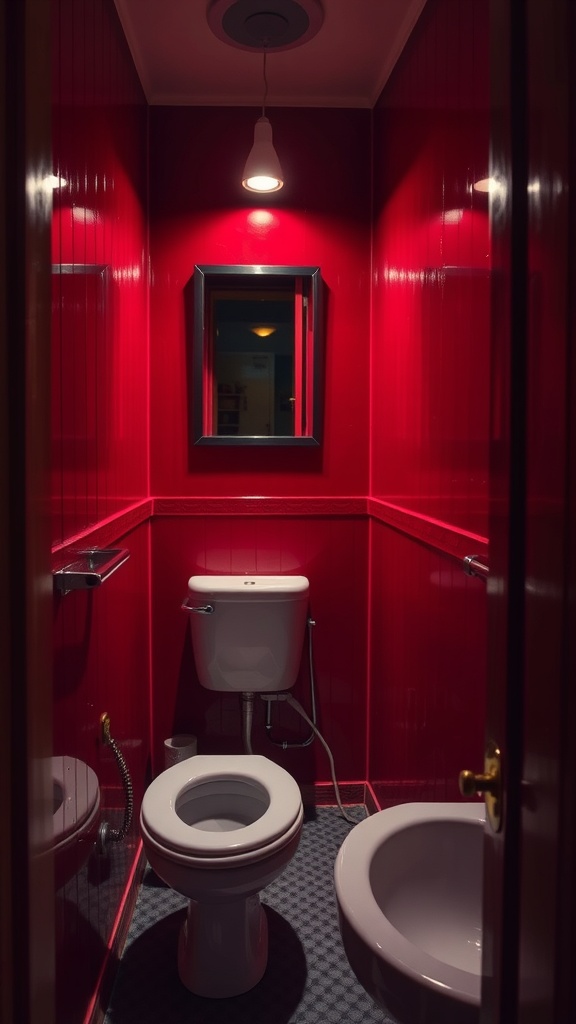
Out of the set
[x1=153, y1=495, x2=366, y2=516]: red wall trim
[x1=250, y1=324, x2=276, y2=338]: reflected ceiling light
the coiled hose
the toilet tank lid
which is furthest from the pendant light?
the coiled hose

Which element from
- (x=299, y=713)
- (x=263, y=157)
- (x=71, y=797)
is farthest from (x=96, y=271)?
(x=299, y=713)

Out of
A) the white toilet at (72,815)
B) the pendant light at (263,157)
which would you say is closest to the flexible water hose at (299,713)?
the white toilet at (72,815)

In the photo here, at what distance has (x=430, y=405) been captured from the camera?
5.68ft

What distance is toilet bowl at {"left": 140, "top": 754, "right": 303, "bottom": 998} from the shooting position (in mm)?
1478

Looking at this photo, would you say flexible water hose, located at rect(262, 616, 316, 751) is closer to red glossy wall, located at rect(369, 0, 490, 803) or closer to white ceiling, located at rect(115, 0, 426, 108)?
red glossy wall, located at rect(369, 0, 490, 803)

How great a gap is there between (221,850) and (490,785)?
1004 millimetres

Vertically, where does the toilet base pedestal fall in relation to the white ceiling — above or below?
below

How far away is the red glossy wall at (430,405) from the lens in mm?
1373

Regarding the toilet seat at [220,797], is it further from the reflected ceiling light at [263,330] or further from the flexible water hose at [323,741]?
the reflected ceiling light at [263,330]

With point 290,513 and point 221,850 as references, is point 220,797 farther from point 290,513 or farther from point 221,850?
point 290,513

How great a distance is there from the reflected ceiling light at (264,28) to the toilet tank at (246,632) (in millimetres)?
1299

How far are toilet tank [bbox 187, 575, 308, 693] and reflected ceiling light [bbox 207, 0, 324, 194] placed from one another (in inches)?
51.1

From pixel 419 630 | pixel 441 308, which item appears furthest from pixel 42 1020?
pixel 441 308

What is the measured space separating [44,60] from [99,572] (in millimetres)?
798
